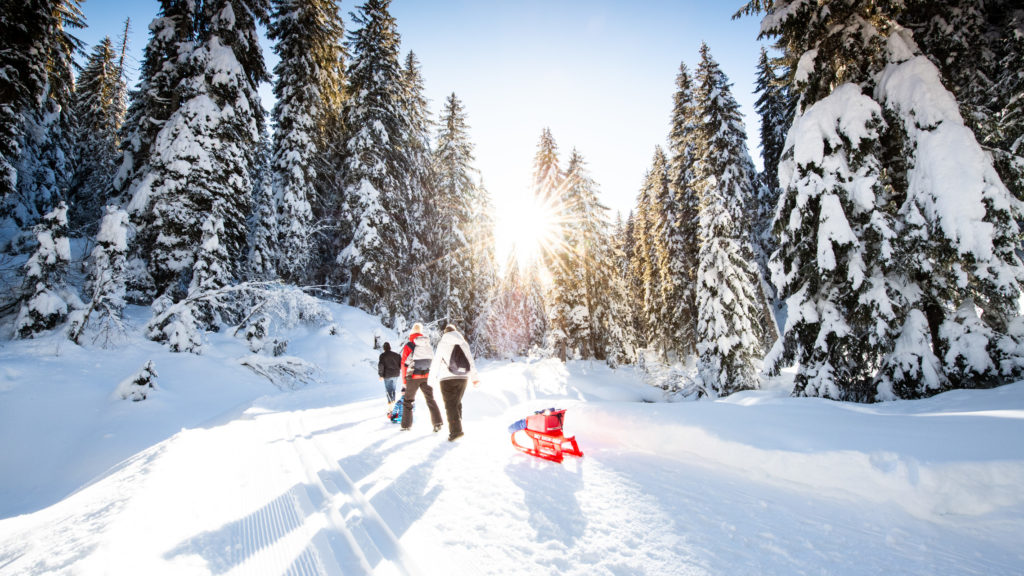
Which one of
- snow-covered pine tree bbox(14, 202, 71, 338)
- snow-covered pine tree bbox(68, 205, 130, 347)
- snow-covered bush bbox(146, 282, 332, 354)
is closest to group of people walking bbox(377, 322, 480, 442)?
snow-covered bush bbox(146, 282, 332, 354)

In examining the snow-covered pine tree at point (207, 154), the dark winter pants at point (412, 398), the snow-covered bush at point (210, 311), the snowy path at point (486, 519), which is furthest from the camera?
the snow-covered pine tree at point (207, 154)

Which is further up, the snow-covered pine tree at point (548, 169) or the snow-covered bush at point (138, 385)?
the snow-covered pine tree at point (548, 169)

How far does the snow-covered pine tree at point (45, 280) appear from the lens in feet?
31.1

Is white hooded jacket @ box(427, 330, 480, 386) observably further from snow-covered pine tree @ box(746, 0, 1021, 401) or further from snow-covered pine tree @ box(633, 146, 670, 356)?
snow-covered pine tree @ box(633, 146, 670, 356)

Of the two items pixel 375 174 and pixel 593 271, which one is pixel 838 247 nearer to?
pixel 593 271

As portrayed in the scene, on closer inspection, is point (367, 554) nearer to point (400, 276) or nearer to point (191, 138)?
point (191, 138)

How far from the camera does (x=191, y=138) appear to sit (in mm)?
13008

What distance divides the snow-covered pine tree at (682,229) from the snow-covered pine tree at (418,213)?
13.7 m

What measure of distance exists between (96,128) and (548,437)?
38.5 m

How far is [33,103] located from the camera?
13.6 meters

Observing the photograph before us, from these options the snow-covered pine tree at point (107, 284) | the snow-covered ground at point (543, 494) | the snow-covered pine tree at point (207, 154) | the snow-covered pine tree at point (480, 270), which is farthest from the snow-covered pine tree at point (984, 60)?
the snow-covered pine tree at point (480, 270)

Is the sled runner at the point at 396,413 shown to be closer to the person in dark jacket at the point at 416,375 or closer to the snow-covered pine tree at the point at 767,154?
the person in dark jacket at the point at 416,375

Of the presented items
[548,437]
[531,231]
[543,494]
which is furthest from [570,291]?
[543,494]

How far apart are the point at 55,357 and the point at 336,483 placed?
9.94 metres
